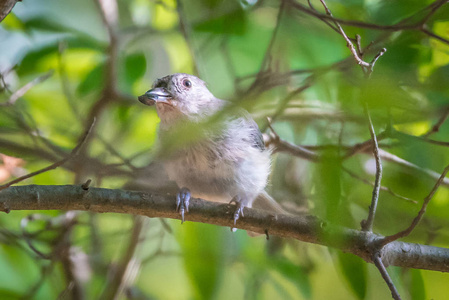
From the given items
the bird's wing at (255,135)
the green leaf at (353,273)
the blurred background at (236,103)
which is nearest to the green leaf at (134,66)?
the blurred background at (236,103)

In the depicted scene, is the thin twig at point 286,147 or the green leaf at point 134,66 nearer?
the green leaf at point 134,66

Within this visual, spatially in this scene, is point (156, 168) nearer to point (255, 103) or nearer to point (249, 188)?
point (249, 188)

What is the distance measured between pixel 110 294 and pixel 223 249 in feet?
3.48

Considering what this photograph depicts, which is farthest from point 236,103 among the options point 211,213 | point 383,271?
point 211,213

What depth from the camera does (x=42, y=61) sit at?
8.78 feet

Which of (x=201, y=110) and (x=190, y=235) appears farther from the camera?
(x=201, y=110)

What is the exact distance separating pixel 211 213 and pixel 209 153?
0.60m

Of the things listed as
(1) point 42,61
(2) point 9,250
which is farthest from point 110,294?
(1) point 42,61

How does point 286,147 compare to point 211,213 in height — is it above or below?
above

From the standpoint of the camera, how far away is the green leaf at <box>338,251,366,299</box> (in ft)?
4.86

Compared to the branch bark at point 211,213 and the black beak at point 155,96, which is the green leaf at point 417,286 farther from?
the black beak at point 155,96

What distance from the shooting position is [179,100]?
2787 mm

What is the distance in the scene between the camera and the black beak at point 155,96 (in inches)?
97.7

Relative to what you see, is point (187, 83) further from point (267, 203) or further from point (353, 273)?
point (353, 273)
